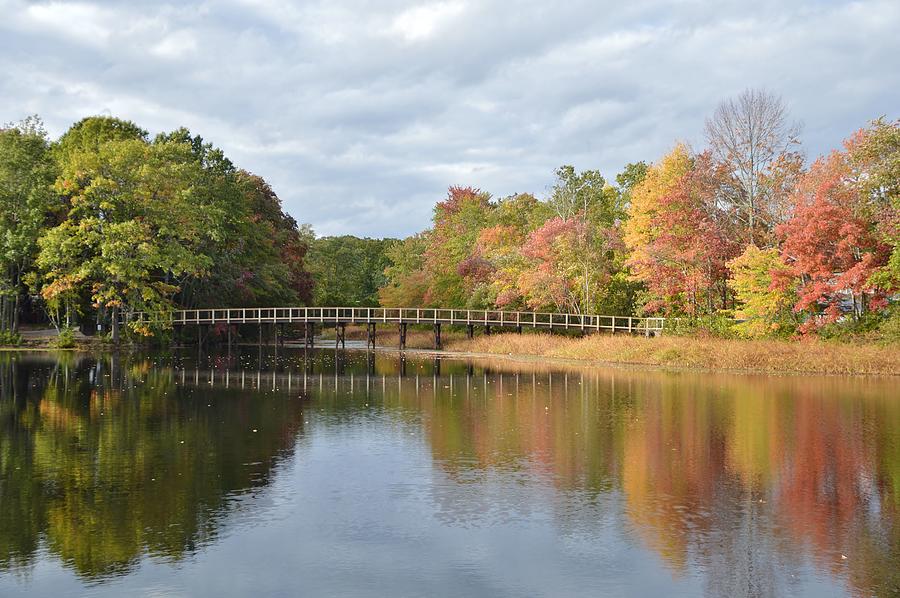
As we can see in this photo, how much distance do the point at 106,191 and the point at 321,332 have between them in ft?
133

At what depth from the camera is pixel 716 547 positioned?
11.9 m

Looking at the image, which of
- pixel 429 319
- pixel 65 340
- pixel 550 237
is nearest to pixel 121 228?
pixel 65 340

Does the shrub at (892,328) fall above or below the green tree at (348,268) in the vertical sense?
below

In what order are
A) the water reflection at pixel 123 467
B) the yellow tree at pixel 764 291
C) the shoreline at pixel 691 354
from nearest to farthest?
the water reflection at pixel 123 467, the shoreline at pixel 691 354, the yellow tree at pixel 764 291

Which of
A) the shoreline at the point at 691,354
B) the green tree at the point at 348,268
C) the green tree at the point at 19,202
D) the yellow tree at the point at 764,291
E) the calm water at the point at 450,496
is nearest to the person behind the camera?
the calm water at the point at 450,496

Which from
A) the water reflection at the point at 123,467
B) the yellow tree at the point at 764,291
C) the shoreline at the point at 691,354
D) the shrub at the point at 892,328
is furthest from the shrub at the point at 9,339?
the shrub at the point at 892,328

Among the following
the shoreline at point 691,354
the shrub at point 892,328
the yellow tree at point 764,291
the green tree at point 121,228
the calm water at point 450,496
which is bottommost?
the calm water at point 450,496

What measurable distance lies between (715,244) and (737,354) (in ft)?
36.8

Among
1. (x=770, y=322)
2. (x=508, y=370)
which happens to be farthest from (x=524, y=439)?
(x=770, y=322)

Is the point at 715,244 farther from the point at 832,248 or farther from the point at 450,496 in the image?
the point at 450,496

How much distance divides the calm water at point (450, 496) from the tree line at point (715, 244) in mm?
16146

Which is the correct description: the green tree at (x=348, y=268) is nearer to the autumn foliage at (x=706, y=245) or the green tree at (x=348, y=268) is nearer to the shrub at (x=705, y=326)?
the autumn foliage at (x=706, y=245)

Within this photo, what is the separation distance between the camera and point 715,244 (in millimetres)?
50688

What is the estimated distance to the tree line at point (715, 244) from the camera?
42.8 meters
